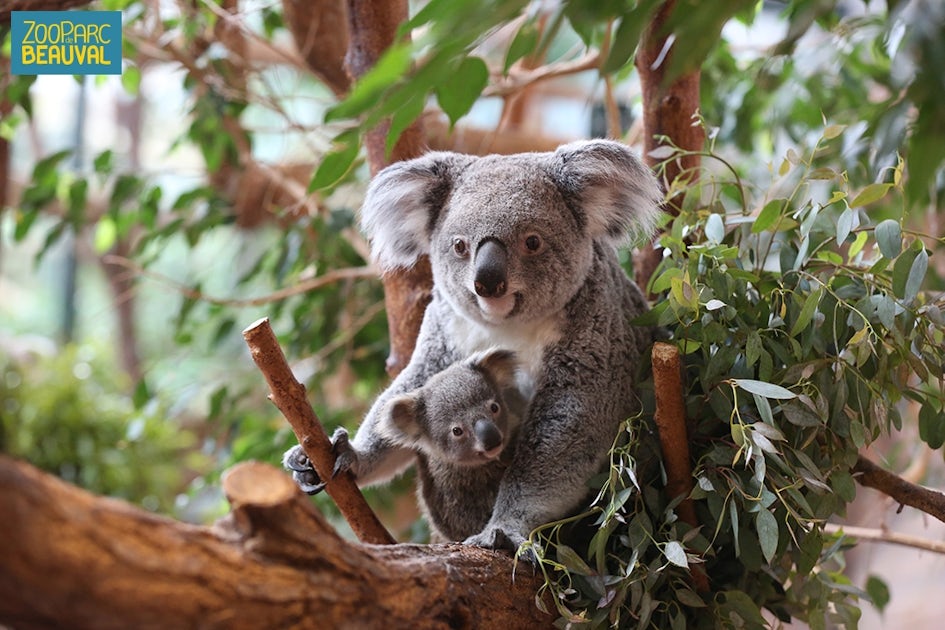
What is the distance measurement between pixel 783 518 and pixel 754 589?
0.36 meters

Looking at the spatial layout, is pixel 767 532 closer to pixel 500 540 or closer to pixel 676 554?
pixel 676 554

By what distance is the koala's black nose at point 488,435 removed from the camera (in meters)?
2.41

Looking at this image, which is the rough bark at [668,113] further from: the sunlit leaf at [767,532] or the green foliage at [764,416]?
the sunlit leaf at [767,532]

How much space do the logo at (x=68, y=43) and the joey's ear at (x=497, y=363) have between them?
5.72 ft

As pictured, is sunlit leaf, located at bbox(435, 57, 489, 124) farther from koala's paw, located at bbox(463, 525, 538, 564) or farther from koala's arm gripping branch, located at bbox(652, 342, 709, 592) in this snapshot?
koala's paw, located at bbox(463, 525, 538, 564)

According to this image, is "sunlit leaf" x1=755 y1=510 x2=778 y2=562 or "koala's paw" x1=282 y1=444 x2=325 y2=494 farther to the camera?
"koala's paw" x1=282 y1=444 x2=325 y2=494

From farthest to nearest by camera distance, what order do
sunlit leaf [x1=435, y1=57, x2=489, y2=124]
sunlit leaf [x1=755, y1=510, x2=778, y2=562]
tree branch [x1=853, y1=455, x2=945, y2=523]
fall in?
1. tree branch [x1=853, y1=455, x2=945, y2=523]
2. sunlit leaf [x1=755, y1=510, x2=778, y2=562]
3. sunlit leaf [x1=435, y1=57, x2=489, y2=124]

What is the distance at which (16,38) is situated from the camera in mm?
2936

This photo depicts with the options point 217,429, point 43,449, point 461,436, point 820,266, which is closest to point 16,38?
point 461,436

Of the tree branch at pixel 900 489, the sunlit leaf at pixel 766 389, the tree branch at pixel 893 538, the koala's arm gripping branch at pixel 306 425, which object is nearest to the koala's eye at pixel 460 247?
the koala's arm gripping branch at pixel 306 425

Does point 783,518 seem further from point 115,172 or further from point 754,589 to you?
point 115,172

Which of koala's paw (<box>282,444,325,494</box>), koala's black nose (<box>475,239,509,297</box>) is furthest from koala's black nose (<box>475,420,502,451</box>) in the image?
koala's paw (<box>282,444,325,494</box>)

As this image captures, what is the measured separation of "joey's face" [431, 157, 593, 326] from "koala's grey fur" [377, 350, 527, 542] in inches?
7.3

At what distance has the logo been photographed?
297cm
